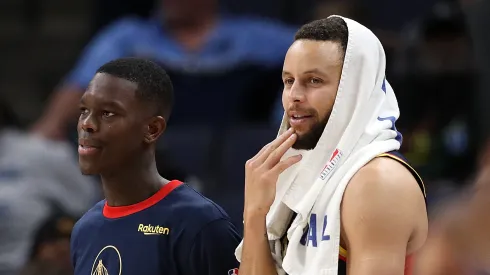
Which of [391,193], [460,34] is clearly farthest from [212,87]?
[391,193]

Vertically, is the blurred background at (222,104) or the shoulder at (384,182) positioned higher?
the shoulder at (384,182)

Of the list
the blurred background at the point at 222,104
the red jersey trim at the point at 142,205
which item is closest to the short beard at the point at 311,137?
the red jersey trim at the point at 142,205

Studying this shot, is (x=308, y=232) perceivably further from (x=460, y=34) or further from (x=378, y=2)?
(x=378, y=2)

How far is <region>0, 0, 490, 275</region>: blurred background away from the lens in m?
6.85

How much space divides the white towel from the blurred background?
3.16 meters

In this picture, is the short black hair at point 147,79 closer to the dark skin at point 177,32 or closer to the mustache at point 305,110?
the mustache at point 305,110

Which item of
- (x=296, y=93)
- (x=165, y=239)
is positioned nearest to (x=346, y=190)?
(x=296, y=93)

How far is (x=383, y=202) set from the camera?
295cm

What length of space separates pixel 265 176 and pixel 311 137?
0.20m

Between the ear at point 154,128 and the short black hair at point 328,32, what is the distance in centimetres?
61

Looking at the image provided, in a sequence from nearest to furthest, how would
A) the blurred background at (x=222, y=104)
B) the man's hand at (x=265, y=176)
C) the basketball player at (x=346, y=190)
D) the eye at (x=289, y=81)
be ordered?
the basketball player at (x=346, y=190) → the man's hand at (x=265, y=176) → the eye at (x=289, y=81) → the blurred background at (x=222, y=104)

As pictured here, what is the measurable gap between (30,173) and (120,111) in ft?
13.8

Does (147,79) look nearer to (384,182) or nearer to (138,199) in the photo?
(138,199)

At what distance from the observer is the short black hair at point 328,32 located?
3.25 metres
